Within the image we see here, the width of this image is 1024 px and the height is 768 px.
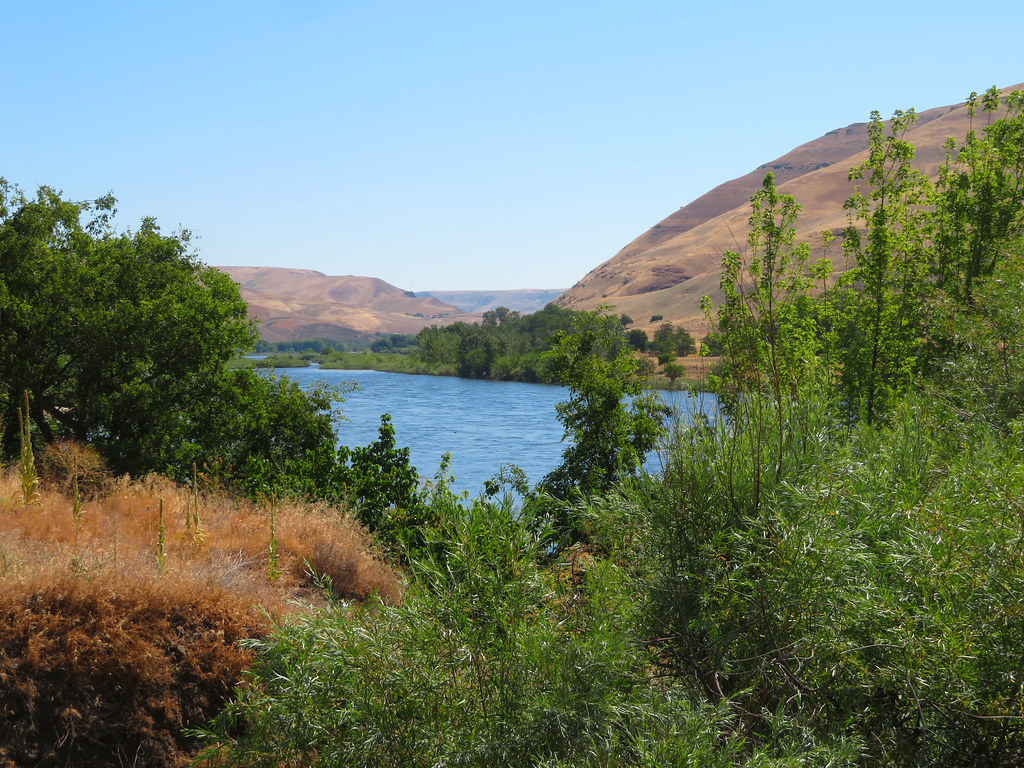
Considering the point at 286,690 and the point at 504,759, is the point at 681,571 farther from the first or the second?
the point at 286,690

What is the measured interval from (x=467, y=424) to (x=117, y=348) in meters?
30.6

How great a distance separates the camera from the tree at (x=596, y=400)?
59.1 ft

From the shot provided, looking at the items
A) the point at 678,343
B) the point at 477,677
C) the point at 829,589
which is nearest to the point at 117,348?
the point at 477,677

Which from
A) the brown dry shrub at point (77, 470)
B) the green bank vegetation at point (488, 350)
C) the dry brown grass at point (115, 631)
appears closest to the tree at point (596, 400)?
the brown dry shrub at point (77, 470)

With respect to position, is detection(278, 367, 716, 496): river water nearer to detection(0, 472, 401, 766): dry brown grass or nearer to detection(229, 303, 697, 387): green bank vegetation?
detection(229, 303, 697, 387): green bank vegetation

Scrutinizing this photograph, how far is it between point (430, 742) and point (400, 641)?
0.62 metres

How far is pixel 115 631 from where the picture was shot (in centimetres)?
634

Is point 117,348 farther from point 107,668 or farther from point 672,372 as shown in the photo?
point 672,372

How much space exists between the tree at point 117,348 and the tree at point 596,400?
778cm

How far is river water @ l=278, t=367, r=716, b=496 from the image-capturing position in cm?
3281

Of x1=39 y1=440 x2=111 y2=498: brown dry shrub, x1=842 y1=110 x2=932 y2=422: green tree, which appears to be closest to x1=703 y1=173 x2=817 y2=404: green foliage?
x1=842 y1=110 x2=932 y2=422: green tree

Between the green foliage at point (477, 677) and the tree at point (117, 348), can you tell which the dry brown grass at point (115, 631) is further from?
the tree at point (117, 348)

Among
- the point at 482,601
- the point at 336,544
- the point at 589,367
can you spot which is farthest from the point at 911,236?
the point at 482,601

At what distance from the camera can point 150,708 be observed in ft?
20.7
